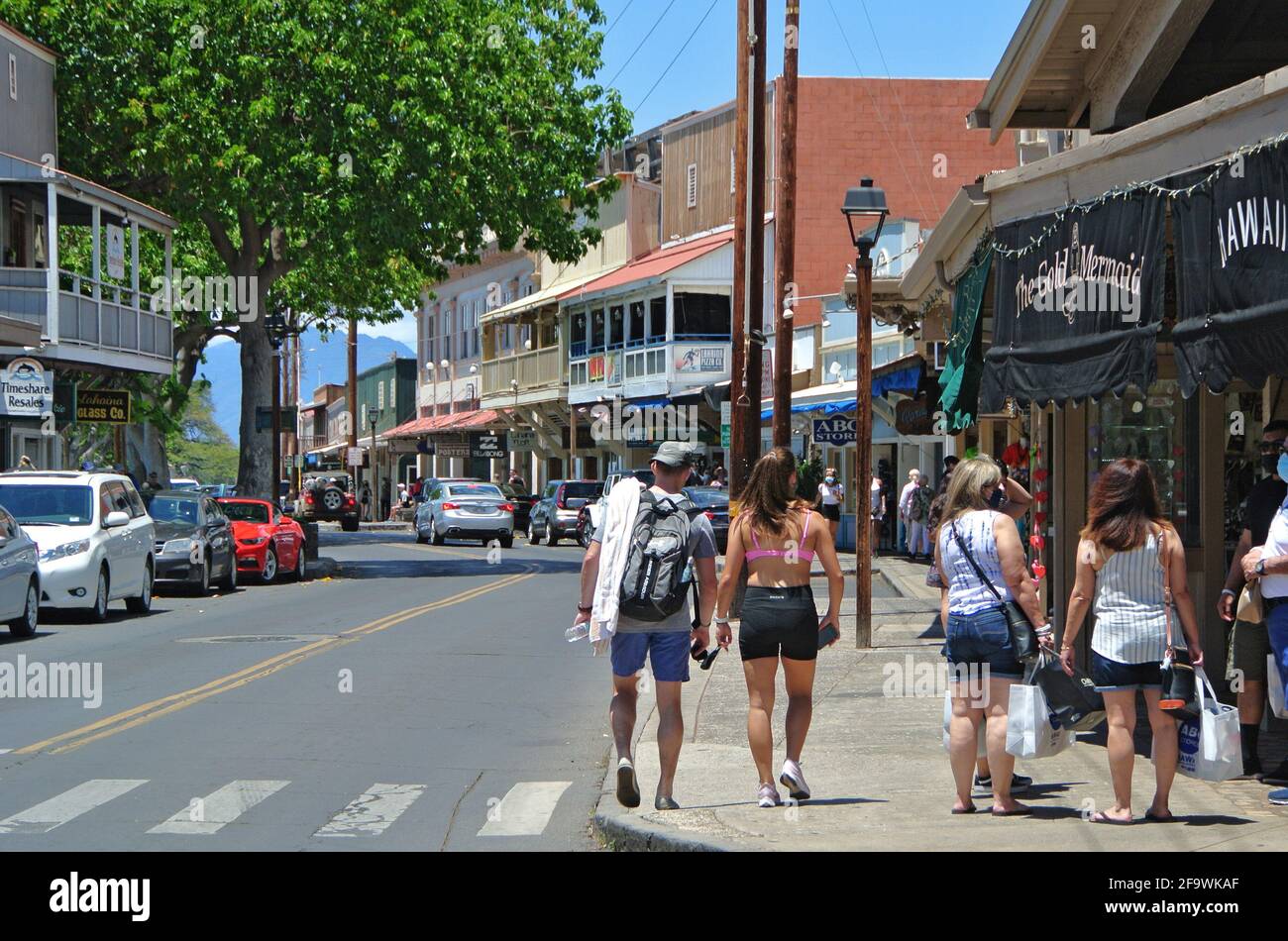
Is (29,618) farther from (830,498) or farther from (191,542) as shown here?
(830,498)

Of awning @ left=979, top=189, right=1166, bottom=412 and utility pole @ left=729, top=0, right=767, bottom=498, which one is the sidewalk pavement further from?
utility pole @ left=729, top=0, right=767, bottom=498

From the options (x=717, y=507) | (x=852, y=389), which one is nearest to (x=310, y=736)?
(x=717, y=507)

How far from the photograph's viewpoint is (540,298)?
5684 cm

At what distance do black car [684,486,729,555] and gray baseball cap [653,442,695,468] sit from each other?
22.5m

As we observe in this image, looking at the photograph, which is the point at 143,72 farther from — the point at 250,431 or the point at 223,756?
the point at 223,756

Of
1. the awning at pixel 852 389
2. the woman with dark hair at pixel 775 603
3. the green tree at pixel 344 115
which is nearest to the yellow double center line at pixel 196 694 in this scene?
the woman with dark hair at pixel 775 603

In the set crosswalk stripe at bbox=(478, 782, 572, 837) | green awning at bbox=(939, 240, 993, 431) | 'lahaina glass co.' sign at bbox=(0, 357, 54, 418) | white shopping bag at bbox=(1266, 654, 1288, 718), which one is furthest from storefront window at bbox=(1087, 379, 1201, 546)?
'lahaina glass co.' sign at bbox=(0, 357, 54, 418)

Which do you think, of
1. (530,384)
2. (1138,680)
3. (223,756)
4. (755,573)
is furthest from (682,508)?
(530,384)

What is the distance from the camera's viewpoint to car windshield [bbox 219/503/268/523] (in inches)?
1123

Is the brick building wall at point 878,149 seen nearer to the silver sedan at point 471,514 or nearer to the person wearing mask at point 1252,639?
the silver sedan at point 471,514

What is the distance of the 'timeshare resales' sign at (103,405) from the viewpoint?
30.5 m

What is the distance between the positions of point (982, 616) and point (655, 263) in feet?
140

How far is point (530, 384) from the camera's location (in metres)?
58.6

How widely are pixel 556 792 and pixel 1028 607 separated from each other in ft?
9.63
